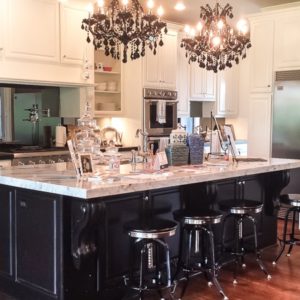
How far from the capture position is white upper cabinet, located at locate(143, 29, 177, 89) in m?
6.80

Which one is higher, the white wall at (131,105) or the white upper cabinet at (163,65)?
the white upper cabinet at (163,65)

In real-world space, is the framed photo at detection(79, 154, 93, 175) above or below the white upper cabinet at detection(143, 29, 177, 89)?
below

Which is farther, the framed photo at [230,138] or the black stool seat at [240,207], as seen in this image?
the framed photo at [230,138]

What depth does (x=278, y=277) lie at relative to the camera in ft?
13.0

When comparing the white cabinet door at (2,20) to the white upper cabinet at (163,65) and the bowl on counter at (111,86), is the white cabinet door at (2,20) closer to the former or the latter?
the bowl on counter at (111,86)

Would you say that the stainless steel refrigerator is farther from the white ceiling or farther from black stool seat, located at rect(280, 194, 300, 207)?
black stool seat, located at rect(280, 194, 300, 207)

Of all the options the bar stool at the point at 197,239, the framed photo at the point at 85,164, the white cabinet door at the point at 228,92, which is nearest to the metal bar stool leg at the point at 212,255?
the bar stool at the point at 197,239

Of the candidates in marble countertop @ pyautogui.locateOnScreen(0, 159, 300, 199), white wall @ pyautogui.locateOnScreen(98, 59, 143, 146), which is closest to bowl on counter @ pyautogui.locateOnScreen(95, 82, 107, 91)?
white wall @ pyautogui.locateOnScreen(98, 59, 143, 146)

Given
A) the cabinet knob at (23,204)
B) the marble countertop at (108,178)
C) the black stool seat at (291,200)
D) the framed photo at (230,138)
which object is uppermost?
the framed photo at (230,138)

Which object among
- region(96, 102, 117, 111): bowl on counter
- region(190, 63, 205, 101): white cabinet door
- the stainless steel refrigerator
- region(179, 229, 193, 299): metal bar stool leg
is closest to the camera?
region(179, 229, 193, 299): metal bar stool leg

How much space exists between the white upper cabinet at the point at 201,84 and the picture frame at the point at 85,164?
191 inches

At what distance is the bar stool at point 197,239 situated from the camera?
11.1ft

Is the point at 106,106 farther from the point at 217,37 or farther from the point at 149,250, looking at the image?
the point at 149,250

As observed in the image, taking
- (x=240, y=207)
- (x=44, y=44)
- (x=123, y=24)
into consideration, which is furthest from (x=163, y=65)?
(x=240, y=207)
